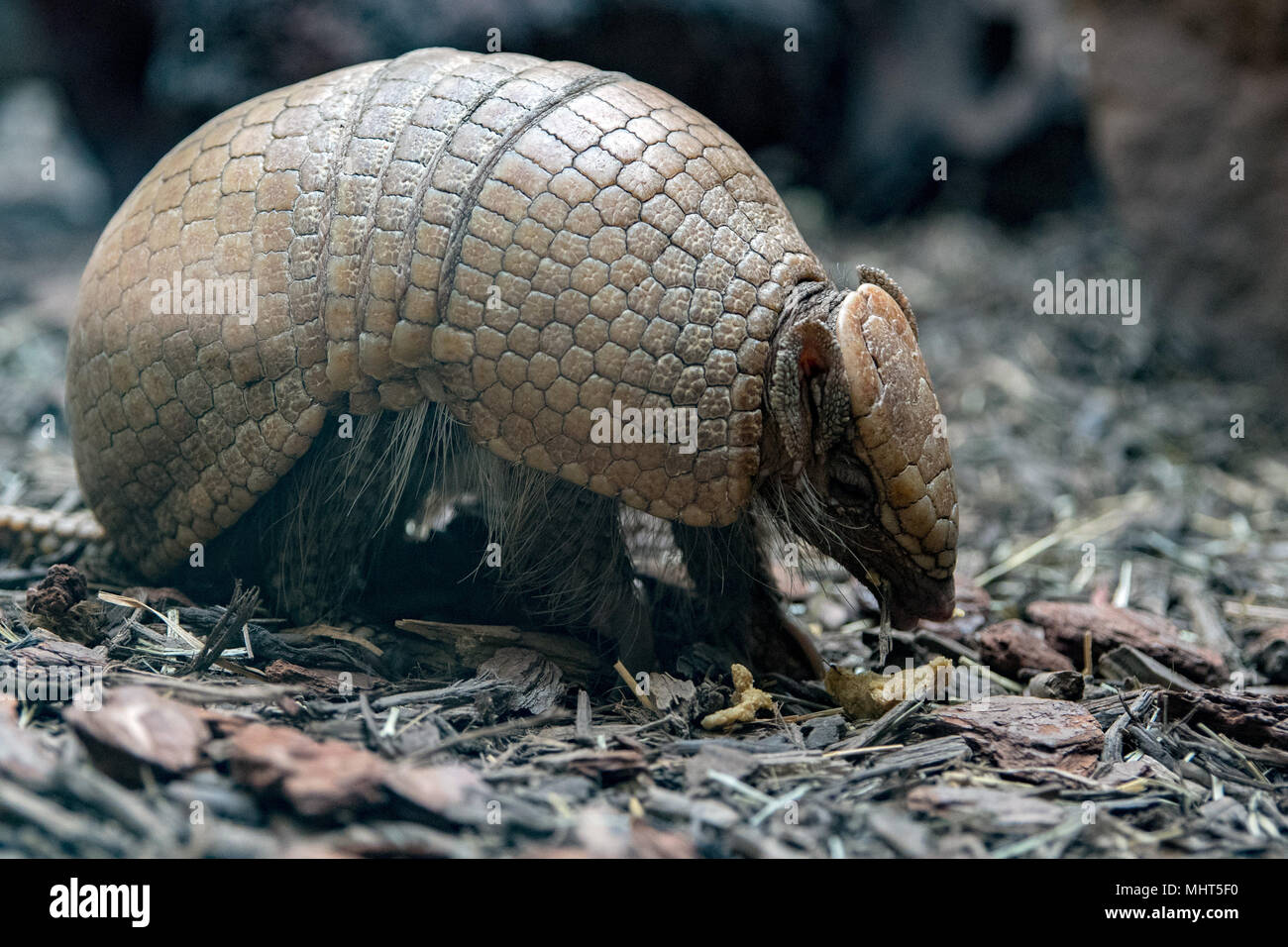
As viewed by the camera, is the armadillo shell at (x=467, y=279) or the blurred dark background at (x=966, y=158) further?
the blurred dark background at (x=966, y=158)

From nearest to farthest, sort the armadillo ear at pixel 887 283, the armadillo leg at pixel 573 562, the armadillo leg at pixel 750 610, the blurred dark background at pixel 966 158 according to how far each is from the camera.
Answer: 1. the armadillo ear at pixel 887 283
2. the armadillo leg at pixel 573 562
3. the armadillo leg at pixel 750 610
4. the blurred dark background at pixel 966 158

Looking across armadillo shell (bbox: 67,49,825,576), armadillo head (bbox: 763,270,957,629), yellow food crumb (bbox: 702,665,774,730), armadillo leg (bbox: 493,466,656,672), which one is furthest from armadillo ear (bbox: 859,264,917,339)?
yellow food crumb (bbox: 702,665,774,730)

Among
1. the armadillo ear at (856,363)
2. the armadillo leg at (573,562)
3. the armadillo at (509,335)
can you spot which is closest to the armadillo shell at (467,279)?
the armadillo at (509,335)

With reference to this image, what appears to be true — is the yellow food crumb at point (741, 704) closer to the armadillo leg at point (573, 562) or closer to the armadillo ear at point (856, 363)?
the armadillo leg at point (573, 562)

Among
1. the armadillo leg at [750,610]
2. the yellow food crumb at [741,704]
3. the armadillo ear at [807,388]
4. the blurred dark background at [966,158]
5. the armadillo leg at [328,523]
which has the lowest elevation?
the yellow food crumb at [741,704]
